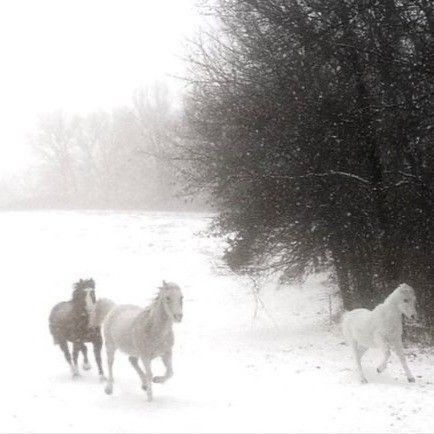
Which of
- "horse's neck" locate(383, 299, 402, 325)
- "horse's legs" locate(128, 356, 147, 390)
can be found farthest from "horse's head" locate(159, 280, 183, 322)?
"horse's neck" locate(383, 299, 402, 325)

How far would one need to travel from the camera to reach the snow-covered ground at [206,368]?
8.70 meters

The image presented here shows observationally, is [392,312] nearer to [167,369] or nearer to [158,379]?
[167,369]

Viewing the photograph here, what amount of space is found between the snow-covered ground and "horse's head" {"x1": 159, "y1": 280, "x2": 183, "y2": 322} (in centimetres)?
158

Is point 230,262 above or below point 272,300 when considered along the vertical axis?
above

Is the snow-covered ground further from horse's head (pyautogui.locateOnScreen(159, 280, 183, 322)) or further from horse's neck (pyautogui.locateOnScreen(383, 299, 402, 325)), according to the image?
horse's head (pyautogui.locateOnScreen(159, 280, 183, 322))

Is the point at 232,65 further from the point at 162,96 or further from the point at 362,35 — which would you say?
the point at 162,96

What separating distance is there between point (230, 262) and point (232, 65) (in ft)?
20.4

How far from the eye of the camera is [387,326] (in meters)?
11.0

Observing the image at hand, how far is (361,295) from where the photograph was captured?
656 inches

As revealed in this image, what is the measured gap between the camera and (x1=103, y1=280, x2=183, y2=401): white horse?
9.69 m

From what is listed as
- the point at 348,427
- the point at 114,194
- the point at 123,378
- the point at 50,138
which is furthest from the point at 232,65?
the point at 50,138

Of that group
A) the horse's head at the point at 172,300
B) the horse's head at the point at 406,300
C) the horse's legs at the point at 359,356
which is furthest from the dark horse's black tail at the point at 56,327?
the horse's head at the point at 406,300

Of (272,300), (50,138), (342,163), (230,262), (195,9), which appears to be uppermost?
(50,138)

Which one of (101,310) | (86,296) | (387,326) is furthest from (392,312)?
(86,296)
